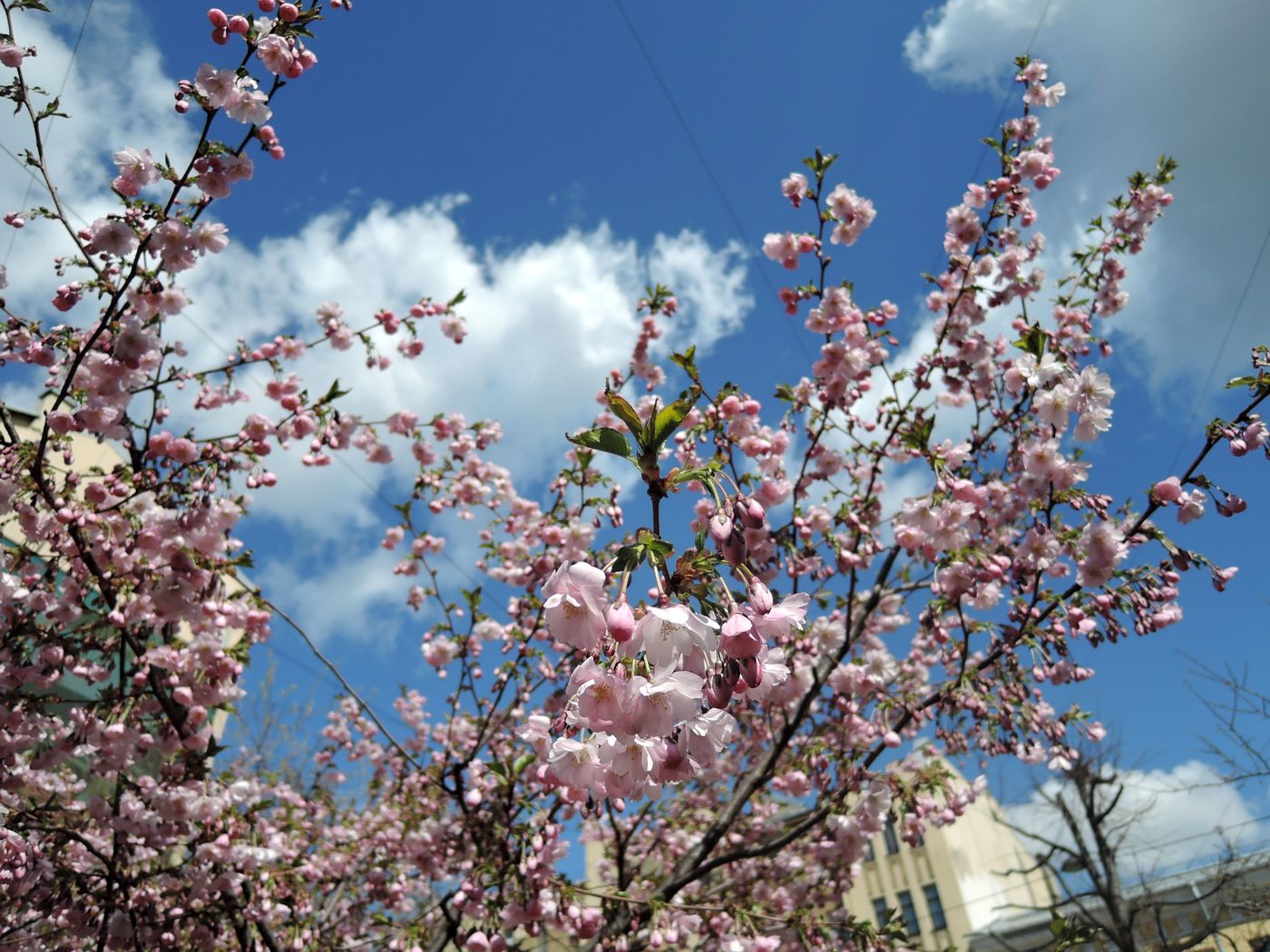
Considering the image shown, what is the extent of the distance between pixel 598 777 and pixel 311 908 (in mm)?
5246

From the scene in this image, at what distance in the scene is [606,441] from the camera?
1688 millimetres

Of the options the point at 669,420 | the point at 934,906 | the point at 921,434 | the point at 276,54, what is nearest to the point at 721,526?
the point at 669,420

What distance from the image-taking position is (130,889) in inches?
171

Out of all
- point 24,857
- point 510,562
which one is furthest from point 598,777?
point 510,562

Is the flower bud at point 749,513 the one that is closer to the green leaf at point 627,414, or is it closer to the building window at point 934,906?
the green leaf at point 627,414

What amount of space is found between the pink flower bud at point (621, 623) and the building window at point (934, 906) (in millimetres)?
30155

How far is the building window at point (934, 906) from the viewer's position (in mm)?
26484

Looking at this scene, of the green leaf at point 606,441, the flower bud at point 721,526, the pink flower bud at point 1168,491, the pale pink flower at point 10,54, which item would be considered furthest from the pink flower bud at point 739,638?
the pale pink flower at point 10,54

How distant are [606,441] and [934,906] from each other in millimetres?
31281

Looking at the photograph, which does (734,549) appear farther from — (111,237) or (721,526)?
(111,237)

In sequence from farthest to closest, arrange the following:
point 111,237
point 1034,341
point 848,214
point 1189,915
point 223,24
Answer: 1. point 1189,915
2. point 848,214
3. point 1034,341
4. point 111,237
5. point 223,24

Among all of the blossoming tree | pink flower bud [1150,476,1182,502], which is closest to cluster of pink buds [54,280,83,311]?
the blossoming tree

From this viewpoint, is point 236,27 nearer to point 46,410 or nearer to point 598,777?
point 46,410

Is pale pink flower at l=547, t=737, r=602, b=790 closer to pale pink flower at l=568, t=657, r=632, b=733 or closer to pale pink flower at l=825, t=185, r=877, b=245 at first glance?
pale pink flower at l=568, t=657, r=632, b=733
